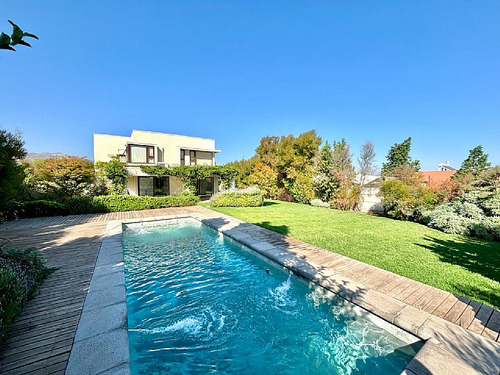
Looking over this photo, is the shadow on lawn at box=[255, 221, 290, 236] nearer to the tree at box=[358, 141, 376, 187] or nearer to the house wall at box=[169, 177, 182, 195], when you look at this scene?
the house wall at box=[169, 177, 182, 195]

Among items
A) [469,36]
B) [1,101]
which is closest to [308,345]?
Answer: [1,101]

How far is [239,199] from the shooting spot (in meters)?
15.3

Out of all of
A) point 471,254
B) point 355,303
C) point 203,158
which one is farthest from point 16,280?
point 203,158

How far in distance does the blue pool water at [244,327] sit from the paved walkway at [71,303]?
0.82 metres

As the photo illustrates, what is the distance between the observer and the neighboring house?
60.1 ft

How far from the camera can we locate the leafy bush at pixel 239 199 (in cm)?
1495

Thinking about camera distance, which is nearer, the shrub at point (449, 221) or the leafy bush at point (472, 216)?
the leafy bush at point (472, 216)

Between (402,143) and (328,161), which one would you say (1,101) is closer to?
(328,161)

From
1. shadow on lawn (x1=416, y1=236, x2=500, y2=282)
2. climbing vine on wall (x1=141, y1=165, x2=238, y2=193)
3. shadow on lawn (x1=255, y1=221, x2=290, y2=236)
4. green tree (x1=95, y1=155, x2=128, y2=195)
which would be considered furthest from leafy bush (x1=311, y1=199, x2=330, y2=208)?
green tree (x1=95, y1=155, x2=128, y2=195)

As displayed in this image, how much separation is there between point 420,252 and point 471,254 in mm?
1487

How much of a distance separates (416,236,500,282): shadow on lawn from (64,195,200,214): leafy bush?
46.4ft

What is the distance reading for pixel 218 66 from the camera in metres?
14.5

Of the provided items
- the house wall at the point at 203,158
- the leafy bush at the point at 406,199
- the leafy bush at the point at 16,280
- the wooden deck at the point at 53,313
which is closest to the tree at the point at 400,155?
the leafy bush at the point at 406,199

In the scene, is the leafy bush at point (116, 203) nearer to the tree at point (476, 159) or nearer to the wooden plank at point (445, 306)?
the wooden plank at point (445, 306)
